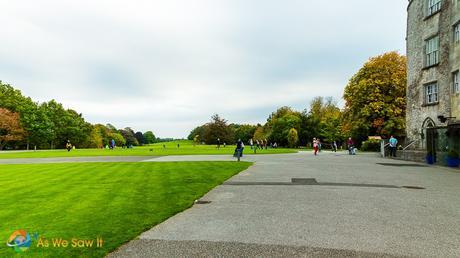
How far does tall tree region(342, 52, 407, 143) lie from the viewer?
3947cm

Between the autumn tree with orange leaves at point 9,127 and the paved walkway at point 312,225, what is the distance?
65.3m

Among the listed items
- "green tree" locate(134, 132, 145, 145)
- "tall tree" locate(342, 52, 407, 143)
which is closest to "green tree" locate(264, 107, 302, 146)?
"tall tree" locate(342, 52, 407, 143)

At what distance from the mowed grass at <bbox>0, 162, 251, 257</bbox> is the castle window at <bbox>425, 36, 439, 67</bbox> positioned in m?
23.4

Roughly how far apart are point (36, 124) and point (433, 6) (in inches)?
2939

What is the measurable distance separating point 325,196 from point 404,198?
7.37 feet

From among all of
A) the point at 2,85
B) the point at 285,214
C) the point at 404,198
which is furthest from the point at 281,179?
the point at 2,85

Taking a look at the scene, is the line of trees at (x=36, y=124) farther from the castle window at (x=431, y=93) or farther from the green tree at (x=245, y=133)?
the castle window at (x=431, y=93)

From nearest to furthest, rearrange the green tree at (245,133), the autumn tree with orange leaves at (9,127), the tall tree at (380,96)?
the tall tree at (380,96) < the autumn tree with orange leaves at (9,127) < the green tree at (245,133)

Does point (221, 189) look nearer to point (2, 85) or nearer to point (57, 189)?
point (57, 189)

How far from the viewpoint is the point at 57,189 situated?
10.6m

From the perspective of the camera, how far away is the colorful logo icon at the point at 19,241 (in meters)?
4.87

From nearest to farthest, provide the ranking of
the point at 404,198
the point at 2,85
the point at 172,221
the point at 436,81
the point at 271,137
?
1. the point at 172,221
2. the point at 404,198
3. the point at 436,81
4. the point at 2,85
5. the point at 271,137

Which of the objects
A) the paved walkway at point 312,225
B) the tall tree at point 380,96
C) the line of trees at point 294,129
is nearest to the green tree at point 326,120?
the line of trees at point 294,129

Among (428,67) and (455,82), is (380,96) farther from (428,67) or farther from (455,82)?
(455,82)
